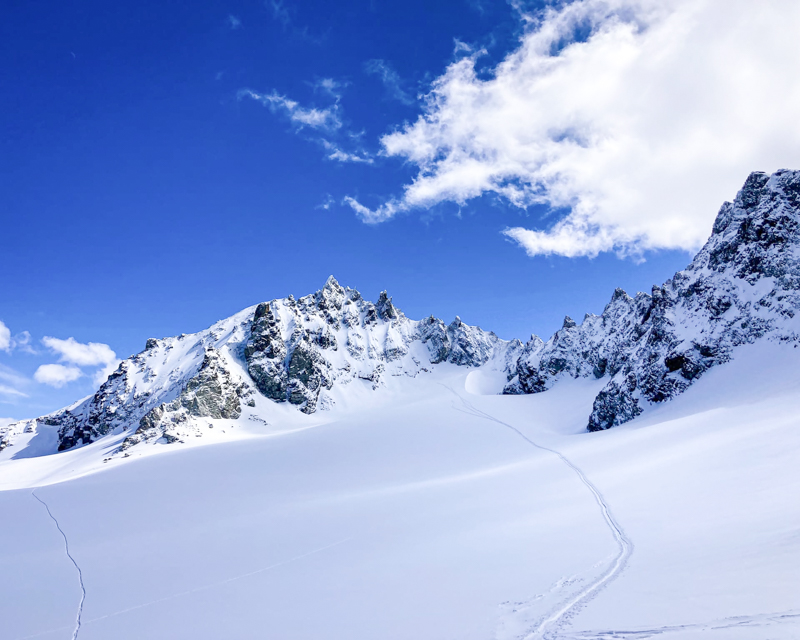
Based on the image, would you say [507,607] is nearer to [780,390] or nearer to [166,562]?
[166,562]

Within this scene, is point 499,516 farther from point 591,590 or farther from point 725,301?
point 725,301

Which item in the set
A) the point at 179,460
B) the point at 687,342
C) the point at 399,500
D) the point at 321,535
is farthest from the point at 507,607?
the point at 687,342

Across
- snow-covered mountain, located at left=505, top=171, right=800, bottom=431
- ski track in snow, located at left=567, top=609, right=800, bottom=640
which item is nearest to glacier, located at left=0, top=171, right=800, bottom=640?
ski track in snow, located at left=567, top=609, right=800, bottom=640

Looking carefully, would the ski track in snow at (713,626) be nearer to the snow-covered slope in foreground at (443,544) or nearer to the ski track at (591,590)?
the snow-covered slope in foreground at (443,544)

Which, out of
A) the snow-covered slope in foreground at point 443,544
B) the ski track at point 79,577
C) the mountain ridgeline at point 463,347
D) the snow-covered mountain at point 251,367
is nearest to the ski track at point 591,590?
the snow-covered slope in foreground at point 443,544

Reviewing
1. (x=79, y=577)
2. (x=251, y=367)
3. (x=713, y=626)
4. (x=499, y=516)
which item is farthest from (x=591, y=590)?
(x=251, y=367)
